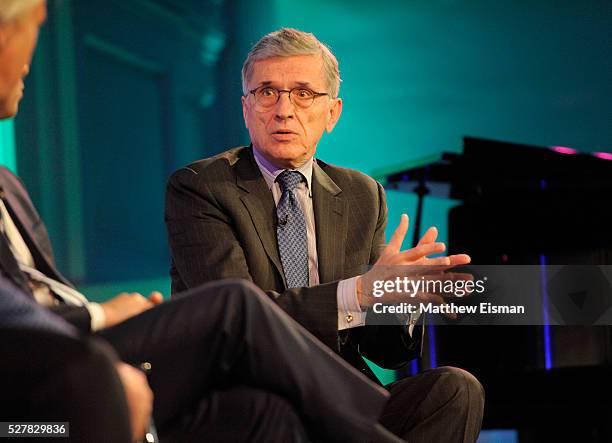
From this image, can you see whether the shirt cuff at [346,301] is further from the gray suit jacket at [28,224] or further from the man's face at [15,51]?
the man's face at [15,51]

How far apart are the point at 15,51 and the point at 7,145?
8.07ft

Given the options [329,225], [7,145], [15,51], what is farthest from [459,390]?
[7,145]

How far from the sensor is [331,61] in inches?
87.0

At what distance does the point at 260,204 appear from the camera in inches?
79.7

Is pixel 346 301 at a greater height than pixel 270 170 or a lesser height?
lesser

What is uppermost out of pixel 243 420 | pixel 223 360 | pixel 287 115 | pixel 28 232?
pixel 287 115

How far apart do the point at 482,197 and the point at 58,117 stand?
203 cm

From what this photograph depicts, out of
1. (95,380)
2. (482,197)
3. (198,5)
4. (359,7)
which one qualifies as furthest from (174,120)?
(95,380)

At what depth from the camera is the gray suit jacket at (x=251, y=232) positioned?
1955mm

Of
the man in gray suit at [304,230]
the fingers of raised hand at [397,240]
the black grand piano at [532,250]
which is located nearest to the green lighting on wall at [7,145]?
the black grand piano at [532,250]

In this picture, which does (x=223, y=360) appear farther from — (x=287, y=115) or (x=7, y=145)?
(x=7, y=145)

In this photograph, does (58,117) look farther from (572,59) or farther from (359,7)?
(572,59)

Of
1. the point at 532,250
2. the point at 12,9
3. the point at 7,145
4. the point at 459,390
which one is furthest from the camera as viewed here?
the point at 7,145

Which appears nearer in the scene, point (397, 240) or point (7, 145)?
point (397, 240)
